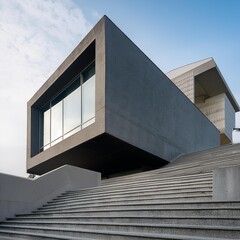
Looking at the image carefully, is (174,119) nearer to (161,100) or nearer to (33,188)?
(161,100)

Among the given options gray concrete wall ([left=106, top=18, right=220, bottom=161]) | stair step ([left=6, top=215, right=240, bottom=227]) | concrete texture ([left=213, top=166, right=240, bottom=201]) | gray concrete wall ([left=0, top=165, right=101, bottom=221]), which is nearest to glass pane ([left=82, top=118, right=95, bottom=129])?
gray concrete wall ([left=106, top=18, right=220, bottom=161])

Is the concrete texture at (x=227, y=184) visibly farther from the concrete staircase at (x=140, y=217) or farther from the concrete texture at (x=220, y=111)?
the concrete texture at (x=220, y=111)

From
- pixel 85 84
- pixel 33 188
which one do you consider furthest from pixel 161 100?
pixel 33 188

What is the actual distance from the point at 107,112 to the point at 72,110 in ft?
14.7

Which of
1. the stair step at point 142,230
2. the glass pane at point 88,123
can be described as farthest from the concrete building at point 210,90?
the stair step at point 142,230

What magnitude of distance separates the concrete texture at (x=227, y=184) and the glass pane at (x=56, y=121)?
43.9ft

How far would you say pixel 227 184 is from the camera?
4520mm

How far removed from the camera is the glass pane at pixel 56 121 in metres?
17.5

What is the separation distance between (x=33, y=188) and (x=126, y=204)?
12.3 ft

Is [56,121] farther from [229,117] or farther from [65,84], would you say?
[229,117]

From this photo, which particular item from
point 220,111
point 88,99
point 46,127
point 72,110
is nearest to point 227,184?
point 88,99

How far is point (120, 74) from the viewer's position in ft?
43.9

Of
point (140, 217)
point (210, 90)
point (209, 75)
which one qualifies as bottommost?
point (140, 217)

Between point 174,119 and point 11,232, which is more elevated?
point 174,119
